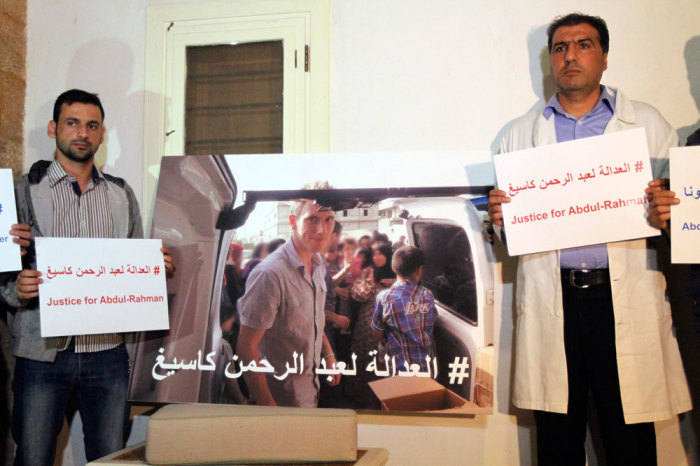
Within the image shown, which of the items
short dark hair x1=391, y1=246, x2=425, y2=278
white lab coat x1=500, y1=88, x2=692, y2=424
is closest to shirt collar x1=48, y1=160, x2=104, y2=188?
short dark hair x1=391, y1=246, x2=425, y2=278

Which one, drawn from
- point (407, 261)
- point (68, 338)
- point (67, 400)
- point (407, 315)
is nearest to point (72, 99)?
point (68, 338)

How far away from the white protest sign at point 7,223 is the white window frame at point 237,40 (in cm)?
A: 73

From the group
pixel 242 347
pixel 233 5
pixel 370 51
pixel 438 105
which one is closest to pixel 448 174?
pixel 438 105

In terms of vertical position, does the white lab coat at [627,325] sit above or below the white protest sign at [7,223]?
below

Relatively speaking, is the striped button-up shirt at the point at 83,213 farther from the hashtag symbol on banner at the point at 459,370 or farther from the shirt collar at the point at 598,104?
the shirt collar at the point at 598,104

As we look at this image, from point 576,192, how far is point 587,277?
11.8 inches

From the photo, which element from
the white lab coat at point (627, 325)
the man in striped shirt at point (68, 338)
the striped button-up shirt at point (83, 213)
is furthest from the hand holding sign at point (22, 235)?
the white lab coat at point (627, 325)

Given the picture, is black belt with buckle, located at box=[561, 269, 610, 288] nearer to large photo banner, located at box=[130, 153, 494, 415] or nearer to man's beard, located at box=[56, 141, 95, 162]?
large photo banner, located at box=[130, 153, 494, 415]

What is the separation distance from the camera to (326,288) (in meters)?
2.58

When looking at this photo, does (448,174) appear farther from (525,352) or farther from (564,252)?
(525,352)

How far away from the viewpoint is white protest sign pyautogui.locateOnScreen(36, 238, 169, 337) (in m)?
2.27

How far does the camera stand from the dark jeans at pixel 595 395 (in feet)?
6.78

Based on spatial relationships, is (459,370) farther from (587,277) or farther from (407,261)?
(587,277)

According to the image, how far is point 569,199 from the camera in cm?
214
